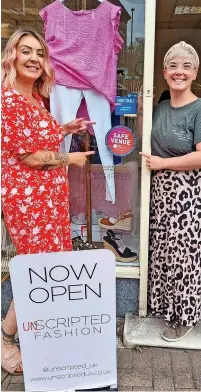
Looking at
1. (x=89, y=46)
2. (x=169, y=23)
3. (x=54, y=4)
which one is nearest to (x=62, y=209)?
(x=89, y=46)

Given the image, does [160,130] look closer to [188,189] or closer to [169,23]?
[188,189]

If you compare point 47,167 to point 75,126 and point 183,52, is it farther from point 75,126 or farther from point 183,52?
point 183,52

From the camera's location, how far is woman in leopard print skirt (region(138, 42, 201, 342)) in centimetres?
263

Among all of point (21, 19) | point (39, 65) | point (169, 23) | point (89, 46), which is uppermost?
point (169, 23)

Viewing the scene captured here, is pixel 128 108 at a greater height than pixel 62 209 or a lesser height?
greater

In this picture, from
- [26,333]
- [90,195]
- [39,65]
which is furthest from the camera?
[90,195]

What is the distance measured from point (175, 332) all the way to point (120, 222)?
867mm

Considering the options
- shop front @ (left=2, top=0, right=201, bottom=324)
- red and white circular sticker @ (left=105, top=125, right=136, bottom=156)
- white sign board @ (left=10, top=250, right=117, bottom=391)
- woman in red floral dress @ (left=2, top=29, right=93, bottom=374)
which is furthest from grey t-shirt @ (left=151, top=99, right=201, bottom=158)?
white sign board @ (left=10, top=250, right=117, bottom=391)

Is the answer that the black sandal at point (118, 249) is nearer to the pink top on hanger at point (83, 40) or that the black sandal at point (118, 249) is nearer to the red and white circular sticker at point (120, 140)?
the red and white circular sticker at point (120, 140)

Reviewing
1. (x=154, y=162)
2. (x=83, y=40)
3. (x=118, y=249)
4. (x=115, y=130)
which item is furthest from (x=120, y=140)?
(x=118, y=249)

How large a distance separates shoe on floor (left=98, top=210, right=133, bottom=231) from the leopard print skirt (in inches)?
10.4

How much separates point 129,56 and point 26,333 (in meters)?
1.87

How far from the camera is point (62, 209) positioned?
263 cm

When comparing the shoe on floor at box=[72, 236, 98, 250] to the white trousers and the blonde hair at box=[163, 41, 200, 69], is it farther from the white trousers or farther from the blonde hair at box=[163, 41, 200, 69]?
the blonde hair at box=[163, 41, 200, 69]
